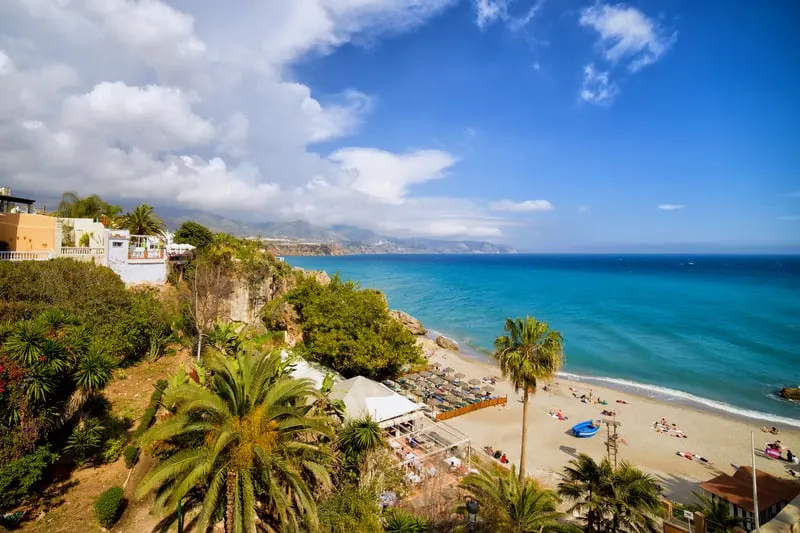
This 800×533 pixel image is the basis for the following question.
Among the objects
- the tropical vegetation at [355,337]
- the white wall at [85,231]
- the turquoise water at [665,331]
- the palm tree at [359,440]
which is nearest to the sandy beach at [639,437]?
the turquoise water at [665,331]

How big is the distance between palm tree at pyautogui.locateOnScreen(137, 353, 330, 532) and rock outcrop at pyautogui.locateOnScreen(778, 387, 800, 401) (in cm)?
3867

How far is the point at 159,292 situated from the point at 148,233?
302 inches

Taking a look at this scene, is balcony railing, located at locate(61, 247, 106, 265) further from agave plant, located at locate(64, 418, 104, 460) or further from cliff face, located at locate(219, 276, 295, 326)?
agave plant, located at locate(64, 418, 104, 460)

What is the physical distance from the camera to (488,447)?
19.7m

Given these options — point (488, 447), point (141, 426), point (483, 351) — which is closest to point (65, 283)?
point (141, 426)

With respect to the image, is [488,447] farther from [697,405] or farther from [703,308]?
[703,308]

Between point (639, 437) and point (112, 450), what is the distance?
27078mm

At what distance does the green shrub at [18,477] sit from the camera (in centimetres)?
859

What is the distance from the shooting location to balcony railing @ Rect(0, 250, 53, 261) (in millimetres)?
16969

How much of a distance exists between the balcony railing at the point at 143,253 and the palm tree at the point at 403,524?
70.3ft

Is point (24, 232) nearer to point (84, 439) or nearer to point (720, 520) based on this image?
point (84, 439)

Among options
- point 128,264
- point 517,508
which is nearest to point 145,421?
point 128,264

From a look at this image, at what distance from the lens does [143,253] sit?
2280 centimetres

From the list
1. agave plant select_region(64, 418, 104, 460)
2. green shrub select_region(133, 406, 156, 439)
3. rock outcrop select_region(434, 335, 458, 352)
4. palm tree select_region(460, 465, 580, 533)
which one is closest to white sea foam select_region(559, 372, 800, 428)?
rock outcrop select_region(434, 335, 458, 352)
